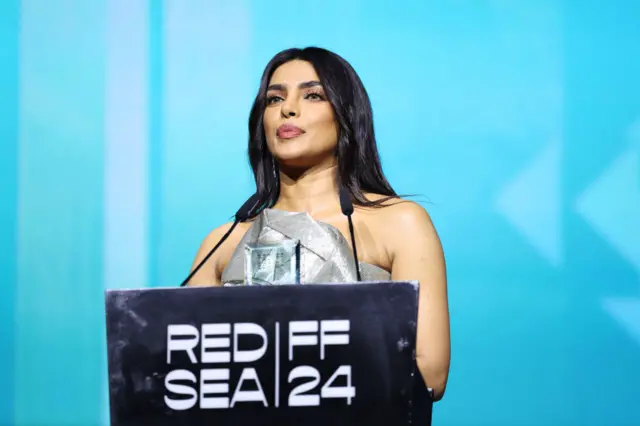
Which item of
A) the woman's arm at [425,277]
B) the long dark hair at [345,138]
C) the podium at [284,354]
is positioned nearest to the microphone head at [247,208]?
the long dark hair at [345,138]

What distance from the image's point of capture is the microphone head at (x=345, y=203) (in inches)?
66.8

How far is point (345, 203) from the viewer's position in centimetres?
172

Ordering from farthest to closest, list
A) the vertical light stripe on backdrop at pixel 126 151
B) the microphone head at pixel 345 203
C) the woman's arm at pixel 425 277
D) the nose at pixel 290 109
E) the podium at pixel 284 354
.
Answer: the vertical light stripe on backdrop at pixel 126 151
the nose at pixel 290 109
the microphone head at pixel 345 203
the woman's arm at pixel 425 277
the podium at pixel 284 354

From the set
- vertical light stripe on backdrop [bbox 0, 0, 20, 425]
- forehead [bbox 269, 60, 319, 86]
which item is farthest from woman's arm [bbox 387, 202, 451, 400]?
vertical light stripe on backdrop [bbox 0, 0, 20, 425]

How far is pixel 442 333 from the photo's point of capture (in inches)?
61.9

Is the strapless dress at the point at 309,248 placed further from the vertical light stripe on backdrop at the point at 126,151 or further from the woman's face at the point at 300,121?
the vertical light stripe on backdrop at the point at 126,151

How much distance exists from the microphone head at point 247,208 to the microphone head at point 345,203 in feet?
0.58

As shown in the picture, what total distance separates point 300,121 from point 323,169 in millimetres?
104

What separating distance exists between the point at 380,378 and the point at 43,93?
1.64 m

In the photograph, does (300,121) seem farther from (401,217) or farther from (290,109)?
(401,217)

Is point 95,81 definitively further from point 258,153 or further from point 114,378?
point 114,378

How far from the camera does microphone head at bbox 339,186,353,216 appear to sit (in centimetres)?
170

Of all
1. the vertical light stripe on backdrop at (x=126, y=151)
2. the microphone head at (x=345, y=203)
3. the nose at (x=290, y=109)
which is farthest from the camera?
the vertical light stripe on backdrop at (x=126, y=151)

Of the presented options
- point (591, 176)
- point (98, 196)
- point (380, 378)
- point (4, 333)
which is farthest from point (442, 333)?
point (4, 333)
